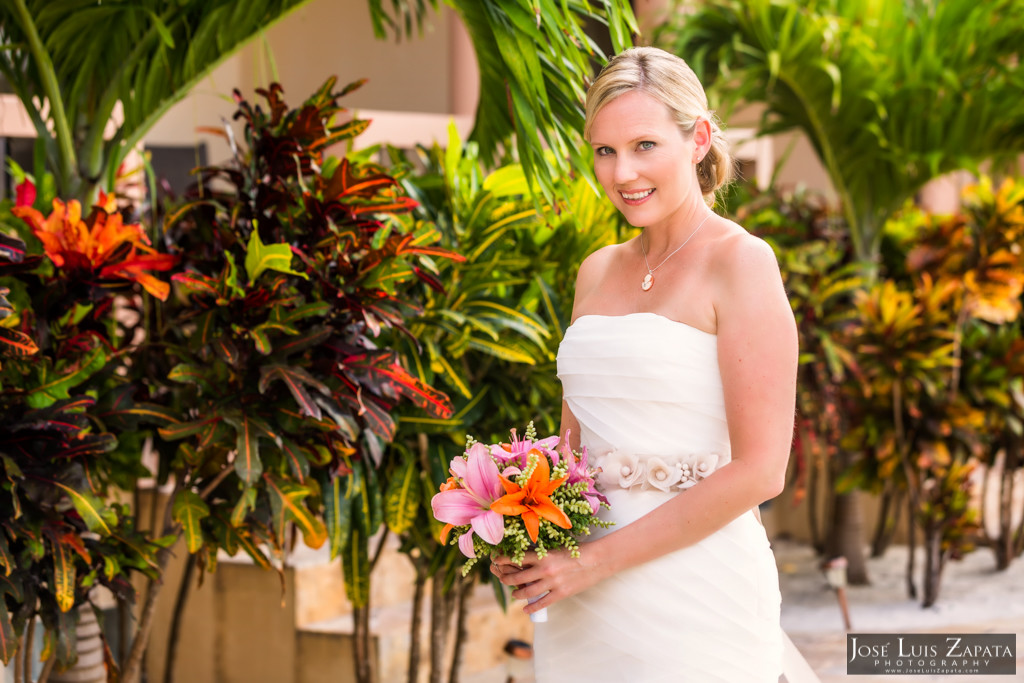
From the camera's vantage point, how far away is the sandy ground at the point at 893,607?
5.05m

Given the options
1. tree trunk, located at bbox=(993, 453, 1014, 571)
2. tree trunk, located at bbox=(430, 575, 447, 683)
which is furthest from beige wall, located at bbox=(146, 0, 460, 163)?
tree trunk, located at bbox=(430, 575, 447, 683)

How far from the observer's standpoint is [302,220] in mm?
2781

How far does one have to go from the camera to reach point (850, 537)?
246 inches

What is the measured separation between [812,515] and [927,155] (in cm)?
284

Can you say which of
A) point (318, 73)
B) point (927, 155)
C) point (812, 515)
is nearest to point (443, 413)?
point (927, 155)

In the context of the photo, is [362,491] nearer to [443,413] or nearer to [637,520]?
[443,413]

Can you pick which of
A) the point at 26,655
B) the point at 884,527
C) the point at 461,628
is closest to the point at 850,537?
the point at 884,527

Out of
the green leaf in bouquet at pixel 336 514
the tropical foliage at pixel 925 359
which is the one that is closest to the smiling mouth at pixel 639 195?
the green leaf in bouquet at pixel 336 514

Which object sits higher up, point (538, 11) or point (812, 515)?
point (538, 11)

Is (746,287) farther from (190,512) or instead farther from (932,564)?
(932,564)

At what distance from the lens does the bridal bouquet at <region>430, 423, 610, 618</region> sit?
5.53 feet

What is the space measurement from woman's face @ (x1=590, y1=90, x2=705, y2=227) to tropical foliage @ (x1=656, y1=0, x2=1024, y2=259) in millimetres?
3306

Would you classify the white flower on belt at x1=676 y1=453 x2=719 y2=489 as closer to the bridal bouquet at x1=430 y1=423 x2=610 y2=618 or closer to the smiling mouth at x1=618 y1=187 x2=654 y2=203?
the bridal bouquet at x1=430 y1=423 x2=610 y2=618

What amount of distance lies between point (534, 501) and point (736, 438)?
37cm
